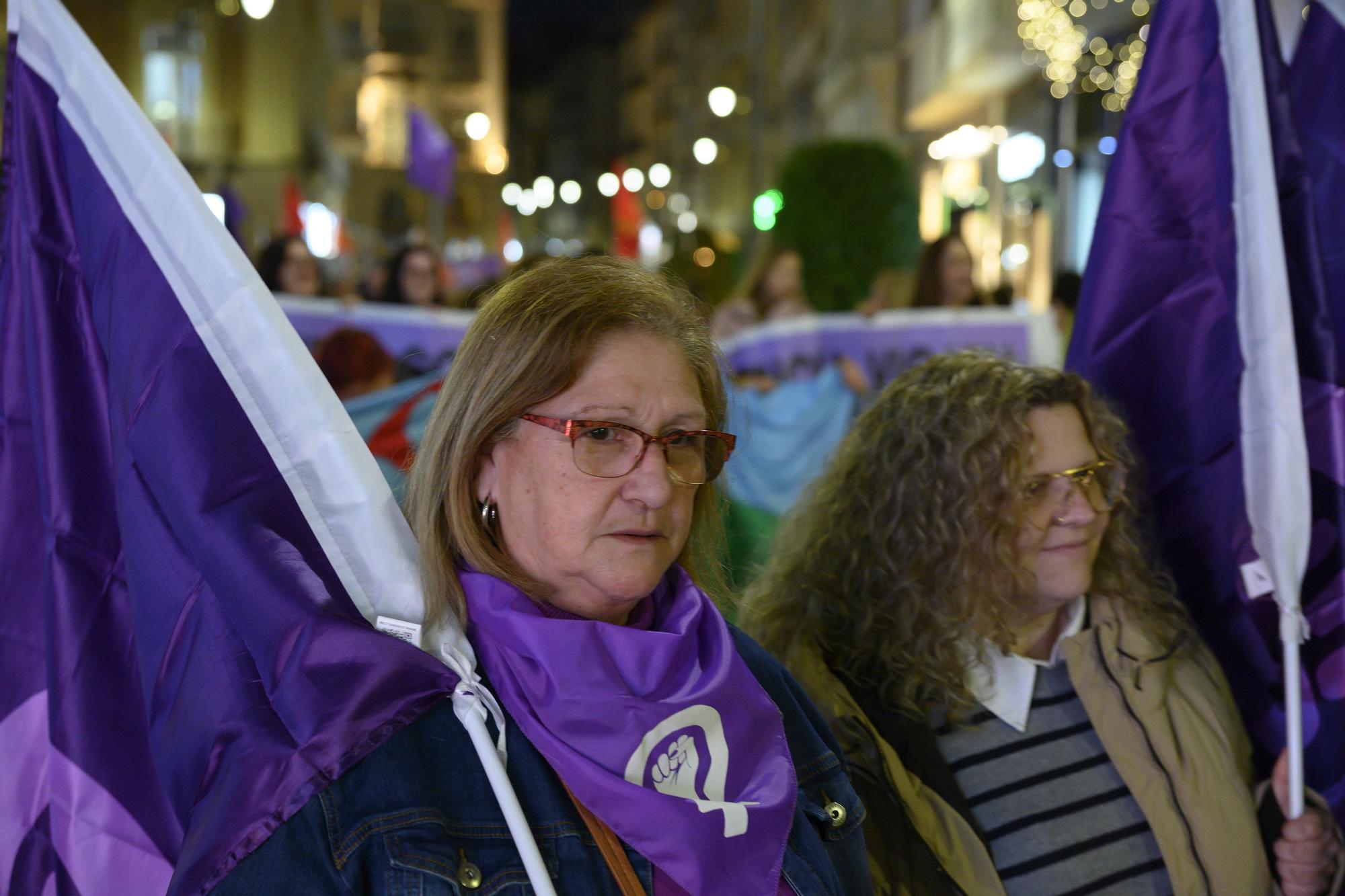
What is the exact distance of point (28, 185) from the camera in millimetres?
2217

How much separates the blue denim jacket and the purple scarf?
5cm

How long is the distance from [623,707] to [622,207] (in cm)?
1506

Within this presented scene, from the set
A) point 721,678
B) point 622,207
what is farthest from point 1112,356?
point 622,207

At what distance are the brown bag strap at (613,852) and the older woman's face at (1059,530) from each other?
113 cm

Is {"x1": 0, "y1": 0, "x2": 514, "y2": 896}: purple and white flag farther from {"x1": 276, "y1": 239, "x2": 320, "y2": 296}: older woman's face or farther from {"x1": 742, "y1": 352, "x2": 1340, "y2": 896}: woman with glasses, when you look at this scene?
{"x1": 276, "y1": 239, "x2": 320, "y2": 296}: older woman's face

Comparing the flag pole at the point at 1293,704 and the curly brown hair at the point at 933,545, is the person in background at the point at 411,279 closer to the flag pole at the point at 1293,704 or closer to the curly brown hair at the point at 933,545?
the curly brown hair at the point at 933,545

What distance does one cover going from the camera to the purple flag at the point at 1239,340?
258cm

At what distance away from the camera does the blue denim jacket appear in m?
1.59

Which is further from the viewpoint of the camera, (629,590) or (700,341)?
(700,341)

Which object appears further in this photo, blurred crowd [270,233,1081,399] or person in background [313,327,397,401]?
blurred crowd [270,233,1081,399]

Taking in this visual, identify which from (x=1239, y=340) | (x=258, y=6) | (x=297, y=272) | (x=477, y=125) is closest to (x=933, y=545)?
(x=1239, y=340)

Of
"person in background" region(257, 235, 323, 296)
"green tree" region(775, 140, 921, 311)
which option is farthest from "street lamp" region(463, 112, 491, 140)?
"person in background" region(257, 235, 323, 296)

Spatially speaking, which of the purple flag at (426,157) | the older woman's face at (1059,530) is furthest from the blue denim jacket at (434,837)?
the purple flag at (426,157)

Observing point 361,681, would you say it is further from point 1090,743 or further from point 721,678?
point 1090,743
